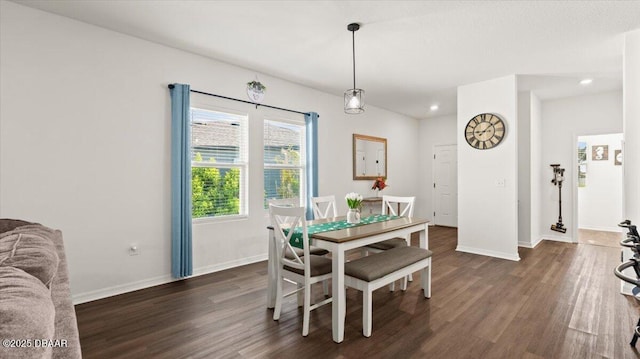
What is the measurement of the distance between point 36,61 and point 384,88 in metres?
4.38

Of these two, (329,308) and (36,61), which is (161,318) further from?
(36,61)

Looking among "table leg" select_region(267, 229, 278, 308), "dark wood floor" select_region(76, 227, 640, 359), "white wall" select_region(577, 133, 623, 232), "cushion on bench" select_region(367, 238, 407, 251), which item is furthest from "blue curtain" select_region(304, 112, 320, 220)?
"white wall" select_region(577, 133, 623, 232)

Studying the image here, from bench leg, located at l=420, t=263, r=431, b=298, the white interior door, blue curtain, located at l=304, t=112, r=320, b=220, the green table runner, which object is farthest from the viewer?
the white interior door

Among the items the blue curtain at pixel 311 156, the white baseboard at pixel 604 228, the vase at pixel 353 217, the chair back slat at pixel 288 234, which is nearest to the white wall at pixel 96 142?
the blue curtain at pixel 311 156

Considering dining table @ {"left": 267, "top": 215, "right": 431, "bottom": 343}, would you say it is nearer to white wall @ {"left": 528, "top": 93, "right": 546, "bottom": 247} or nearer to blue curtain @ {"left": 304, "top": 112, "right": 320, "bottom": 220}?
blue curtain @ {"left": 304, "top": 112, "right": 320, "bottom": 220}

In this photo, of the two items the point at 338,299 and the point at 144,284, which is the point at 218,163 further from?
the point at 338,299

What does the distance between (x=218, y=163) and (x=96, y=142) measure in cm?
130

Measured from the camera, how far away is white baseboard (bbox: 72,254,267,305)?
9.89 feet

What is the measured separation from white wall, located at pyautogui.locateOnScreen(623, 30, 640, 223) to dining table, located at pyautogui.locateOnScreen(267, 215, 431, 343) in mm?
2018

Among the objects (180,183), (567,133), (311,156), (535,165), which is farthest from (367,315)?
(567,133)

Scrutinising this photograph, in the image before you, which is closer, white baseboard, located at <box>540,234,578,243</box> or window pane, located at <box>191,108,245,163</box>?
window pane, located at <box>191,108,245,163</box>

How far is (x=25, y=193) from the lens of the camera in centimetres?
273

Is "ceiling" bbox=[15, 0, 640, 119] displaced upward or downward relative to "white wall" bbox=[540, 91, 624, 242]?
upward

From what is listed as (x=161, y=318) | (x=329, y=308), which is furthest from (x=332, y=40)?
(x=161, y=318)
